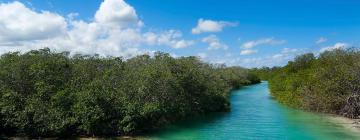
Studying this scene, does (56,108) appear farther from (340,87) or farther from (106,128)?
(340,87)

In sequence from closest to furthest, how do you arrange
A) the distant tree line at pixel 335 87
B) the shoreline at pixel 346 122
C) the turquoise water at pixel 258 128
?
1. the turquoise water at pixel 258 128
2. the shoreline at pixel 346 122
3. the distant tree line at pixel 335 87

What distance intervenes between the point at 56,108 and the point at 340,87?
29.1m

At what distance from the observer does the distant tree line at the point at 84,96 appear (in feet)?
99.3

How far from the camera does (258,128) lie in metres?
38.1

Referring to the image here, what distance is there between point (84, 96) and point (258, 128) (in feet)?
53.9

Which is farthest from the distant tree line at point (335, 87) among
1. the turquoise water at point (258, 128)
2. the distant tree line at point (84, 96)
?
the distant tree line at point (84, 96)

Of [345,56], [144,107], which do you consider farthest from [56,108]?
[345,56]

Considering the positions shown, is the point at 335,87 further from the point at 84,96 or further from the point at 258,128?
the point at 84,96

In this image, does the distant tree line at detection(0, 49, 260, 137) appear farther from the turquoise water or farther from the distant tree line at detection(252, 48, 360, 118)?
the distant tree line at detection(252, 48, 360, 118)

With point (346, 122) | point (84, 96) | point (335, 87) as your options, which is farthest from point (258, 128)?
point (84, 96)

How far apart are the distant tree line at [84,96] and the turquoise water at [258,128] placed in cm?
238

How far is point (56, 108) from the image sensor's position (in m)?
30.3

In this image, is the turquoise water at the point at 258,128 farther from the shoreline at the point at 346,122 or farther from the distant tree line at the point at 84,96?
the distant tree line at the point at 84,96

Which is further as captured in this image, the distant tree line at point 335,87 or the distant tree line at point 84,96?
the distant tree line at point 335,87
